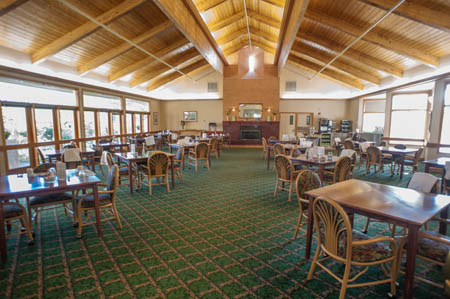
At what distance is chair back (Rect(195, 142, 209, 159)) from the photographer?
23.4 ft

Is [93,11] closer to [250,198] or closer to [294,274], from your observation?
→ [250,198]

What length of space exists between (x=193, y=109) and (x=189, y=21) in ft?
30.9

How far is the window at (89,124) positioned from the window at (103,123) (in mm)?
351

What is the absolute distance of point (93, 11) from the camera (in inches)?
226

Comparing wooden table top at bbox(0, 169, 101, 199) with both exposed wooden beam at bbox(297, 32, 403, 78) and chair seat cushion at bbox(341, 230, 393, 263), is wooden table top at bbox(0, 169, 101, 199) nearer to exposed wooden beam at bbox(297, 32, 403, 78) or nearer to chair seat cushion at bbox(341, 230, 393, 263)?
chair seat cushion at bbox(341, 230, 393, 263)

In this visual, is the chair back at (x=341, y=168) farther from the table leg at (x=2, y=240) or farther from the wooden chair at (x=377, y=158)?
the table leg at (x=2, y=240)

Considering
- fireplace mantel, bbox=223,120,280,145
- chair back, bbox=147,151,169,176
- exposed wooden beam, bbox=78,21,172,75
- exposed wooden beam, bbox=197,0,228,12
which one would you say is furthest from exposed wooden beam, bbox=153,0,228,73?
fireplace mantel, bbox=223,120,280,145

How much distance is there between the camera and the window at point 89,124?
380 inches

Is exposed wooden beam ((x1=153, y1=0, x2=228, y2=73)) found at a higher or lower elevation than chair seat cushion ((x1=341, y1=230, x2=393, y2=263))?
higher

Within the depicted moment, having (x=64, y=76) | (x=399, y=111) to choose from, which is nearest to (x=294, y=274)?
(x=64, y=76)

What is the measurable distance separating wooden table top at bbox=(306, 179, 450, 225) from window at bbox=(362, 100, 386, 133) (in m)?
12.7

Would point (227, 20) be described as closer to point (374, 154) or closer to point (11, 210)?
point (374, 154)

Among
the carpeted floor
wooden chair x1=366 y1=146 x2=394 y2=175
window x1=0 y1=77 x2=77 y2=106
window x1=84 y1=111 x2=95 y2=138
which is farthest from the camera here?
window x1=84 y1=111 x2=95 y2=138

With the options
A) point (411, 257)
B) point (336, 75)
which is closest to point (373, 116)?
point (336, 75)
